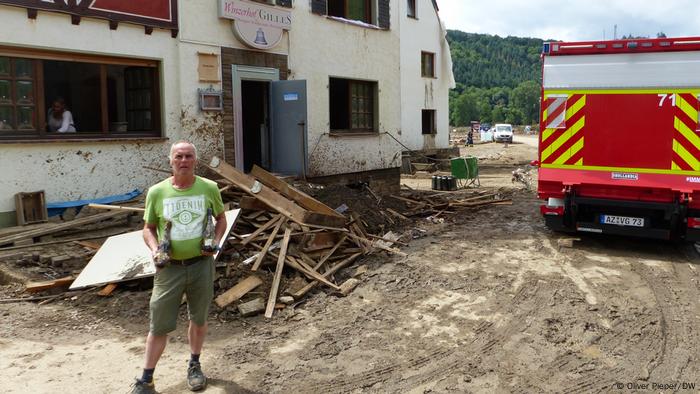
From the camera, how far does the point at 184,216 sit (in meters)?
4.31

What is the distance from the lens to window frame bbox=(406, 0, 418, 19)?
87.2 feet

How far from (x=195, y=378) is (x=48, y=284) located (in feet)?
10.2

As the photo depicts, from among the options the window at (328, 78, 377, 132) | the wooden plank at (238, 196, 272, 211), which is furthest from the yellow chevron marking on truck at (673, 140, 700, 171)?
the window at (328, 78, 377, 132)

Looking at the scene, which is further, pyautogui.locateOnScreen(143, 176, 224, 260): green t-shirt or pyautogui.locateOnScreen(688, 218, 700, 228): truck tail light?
pyautogui.locateOnScreen(688, 218, 700, 228): truck tail light

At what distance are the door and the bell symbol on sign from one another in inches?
33.6

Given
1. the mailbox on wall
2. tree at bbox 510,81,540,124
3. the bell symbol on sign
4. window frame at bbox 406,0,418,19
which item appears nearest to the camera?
the mailbox on wall

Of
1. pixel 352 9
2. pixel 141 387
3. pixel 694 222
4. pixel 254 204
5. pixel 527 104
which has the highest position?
pixel 527 104

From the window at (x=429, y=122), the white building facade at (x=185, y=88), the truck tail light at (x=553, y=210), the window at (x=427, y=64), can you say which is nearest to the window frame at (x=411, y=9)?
the window at (x=427, y=64)

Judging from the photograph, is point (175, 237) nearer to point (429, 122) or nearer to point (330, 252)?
point (330, 252)

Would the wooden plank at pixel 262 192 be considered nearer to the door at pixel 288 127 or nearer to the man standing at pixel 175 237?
the door at pixel 288 127

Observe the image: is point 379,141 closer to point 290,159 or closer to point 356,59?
point 356,59

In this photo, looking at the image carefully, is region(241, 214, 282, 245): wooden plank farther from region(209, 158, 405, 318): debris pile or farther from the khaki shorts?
the khaki shorts

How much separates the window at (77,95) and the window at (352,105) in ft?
18.1

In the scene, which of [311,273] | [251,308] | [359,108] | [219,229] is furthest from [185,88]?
[219,229]
